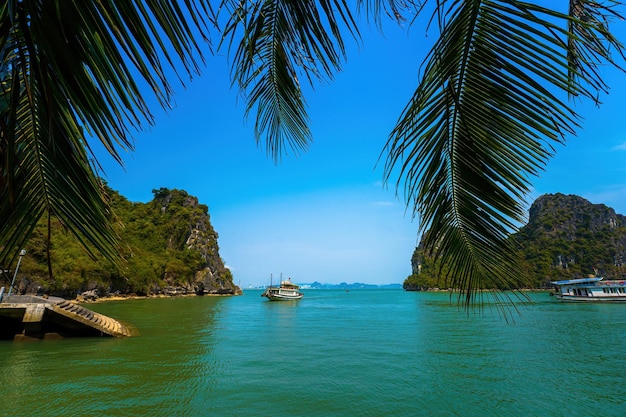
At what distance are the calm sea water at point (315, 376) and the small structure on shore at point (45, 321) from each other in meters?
0.60

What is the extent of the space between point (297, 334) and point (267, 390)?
9713mm

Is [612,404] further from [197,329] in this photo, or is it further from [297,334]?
[197,329]

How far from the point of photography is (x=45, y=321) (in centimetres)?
1395

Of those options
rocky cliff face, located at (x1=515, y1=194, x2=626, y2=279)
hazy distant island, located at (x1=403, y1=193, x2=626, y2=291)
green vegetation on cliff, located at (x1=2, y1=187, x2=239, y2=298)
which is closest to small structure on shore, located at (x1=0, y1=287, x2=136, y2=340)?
green vegetation on cliff, located at (x1=2, y1=187, x2=239, y2=298)

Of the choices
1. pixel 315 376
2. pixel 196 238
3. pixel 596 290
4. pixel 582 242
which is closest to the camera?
pixel 315 376

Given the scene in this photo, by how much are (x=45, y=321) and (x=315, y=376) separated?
12.0 m

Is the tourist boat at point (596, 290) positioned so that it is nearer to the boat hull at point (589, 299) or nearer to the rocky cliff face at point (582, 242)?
the boat hull at point (589, 299)

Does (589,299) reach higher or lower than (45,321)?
higher

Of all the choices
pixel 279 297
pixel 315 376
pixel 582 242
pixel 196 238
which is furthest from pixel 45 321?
pixel 582 242

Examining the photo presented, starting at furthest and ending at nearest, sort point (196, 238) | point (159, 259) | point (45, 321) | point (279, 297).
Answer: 1. point (196, 238)
2. point (159, 259)
3. point (279, 297)
4. point (45, 321)

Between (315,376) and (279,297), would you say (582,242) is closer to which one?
(279,297)

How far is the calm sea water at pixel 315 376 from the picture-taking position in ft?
23.7

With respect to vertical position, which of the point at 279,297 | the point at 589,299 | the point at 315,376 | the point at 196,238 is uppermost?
the point at 196,238

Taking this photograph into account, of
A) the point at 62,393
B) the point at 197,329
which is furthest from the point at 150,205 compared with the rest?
the point at 62,393
